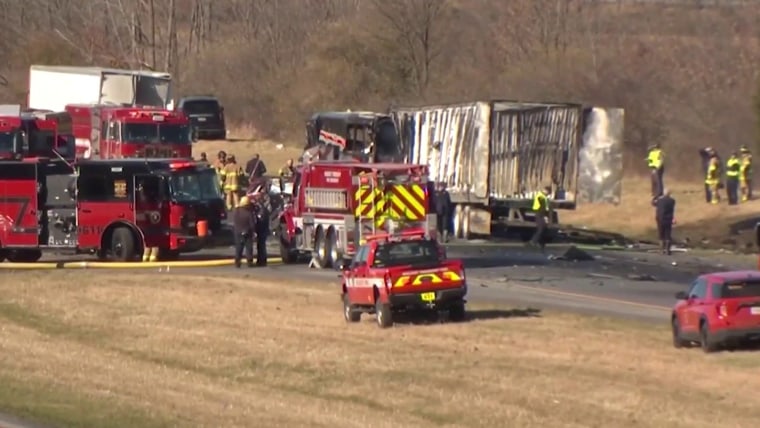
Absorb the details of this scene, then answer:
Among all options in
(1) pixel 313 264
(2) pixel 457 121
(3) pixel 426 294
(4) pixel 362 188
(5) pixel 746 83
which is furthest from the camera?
(5) pixel 746 83

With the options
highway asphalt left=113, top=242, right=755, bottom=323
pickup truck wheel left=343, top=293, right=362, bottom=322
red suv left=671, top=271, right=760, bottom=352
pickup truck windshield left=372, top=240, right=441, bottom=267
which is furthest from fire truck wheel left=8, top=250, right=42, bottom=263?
red suv left=671, top=271, right=760, bottom=352

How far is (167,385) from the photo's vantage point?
21.4m

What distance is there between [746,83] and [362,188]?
119 feet

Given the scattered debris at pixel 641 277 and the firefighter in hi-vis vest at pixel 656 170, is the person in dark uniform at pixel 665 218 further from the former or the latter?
the firefighter in hi-vis vest at pixel 656 170

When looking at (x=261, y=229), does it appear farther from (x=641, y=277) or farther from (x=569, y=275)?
(x=641, y=277)

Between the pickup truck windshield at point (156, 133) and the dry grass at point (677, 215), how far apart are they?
12319 mm

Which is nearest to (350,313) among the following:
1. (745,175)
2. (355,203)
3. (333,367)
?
(333,367)

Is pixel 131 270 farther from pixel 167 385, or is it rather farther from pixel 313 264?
pixel 167 385

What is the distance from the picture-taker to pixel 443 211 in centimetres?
4316

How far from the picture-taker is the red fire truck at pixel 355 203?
34656 mm

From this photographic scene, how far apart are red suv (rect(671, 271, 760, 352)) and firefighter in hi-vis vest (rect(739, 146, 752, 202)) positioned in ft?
85.8

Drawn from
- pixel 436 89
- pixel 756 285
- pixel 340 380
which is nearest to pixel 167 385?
pixel 340 380

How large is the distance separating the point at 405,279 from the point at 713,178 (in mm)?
25381

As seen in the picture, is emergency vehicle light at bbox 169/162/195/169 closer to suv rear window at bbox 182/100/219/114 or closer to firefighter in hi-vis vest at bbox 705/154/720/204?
firefighter in hi-vis vest at bbox 705/154/720/204
